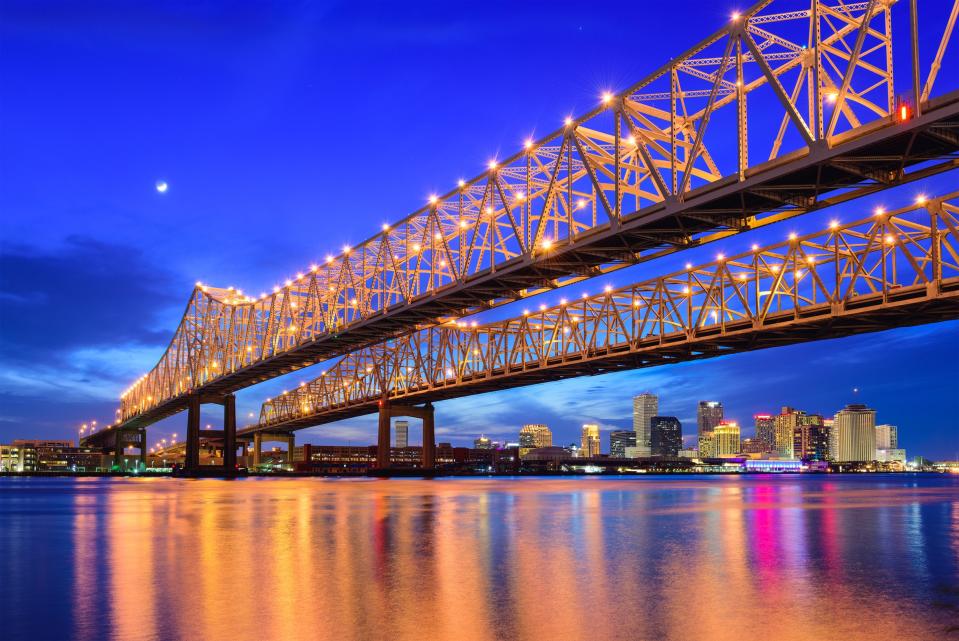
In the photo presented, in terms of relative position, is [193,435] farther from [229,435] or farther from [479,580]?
[479,580]

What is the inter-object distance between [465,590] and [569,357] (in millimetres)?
85080

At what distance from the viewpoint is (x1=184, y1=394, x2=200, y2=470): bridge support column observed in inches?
4909

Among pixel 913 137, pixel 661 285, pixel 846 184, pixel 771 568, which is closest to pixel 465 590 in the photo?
pixel 771 568

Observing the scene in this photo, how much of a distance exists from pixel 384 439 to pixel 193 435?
1048 inches

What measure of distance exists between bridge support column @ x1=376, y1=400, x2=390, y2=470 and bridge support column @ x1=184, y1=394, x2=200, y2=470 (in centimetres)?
2517

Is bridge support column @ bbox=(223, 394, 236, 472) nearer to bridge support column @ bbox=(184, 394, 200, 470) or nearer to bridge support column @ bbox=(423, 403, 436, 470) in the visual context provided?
bridge support column @ bbox=(184, 394, 200, 470)

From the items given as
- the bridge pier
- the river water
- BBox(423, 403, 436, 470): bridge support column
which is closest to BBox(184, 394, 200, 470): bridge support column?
the bridge pier

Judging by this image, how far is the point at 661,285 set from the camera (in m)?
90.5

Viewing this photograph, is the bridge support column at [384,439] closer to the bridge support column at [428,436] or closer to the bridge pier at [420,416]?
the bridge pier at [420,416]

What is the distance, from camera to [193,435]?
124562mm

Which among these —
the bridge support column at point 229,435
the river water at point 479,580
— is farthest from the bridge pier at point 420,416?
the river water at point 479,580

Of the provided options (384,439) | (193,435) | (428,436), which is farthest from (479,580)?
(193,435)

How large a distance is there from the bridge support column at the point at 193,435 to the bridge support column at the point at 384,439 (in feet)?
82.6

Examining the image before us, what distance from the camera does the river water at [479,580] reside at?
1272 cm
